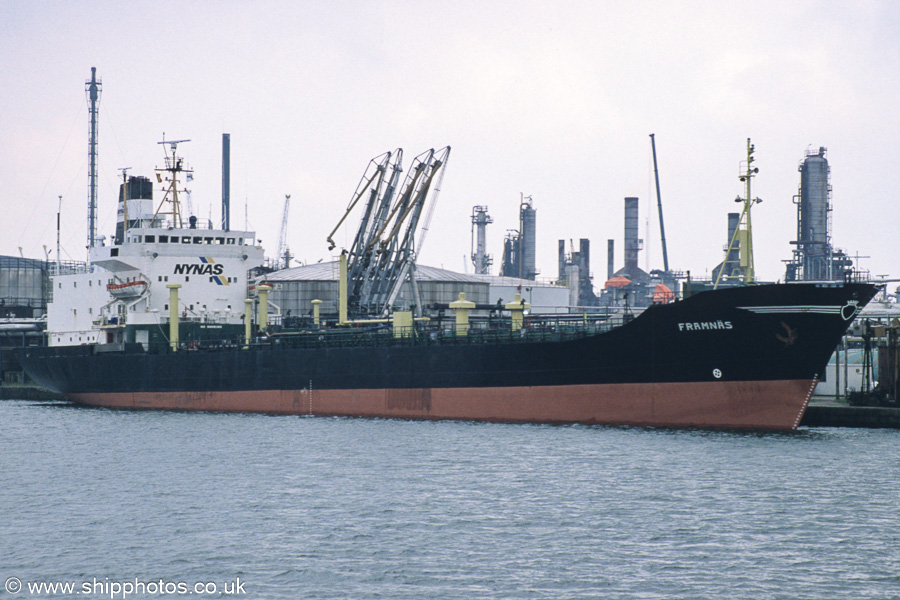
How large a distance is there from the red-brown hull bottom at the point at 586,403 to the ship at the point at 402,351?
38 millimetres

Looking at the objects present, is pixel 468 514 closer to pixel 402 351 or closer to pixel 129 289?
pixel 402 351

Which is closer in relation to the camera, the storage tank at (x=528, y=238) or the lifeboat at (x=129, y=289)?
the lifeboat at (x=129, y=289)

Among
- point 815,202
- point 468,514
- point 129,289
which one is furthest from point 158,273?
point 815,202

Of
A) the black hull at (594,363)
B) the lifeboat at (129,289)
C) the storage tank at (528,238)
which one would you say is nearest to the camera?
the black hull at (594,363)

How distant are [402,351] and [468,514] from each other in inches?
555

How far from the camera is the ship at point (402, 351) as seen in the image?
88.6 ft

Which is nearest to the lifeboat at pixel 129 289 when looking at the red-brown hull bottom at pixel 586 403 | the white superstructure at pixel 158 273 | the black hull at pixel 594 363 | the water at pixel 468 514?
the white superstructure at pixel 158 273

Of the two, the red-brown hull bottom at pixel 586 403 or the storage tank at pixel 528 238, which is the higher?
the storage tank at pixel 528 238

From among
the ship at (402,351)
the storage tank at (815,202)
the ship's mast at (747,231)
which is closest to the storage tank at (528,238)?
the storage tank at (815,202)

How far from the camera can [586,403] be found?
29203 millimetres

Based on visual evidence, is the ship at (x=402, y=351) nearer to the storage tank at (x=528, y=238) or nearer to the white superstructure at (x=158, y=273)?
the white superstructure at (x=158, y=273)

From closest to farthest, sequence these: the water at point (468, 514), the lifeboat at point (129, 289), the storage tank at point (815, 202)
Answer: the water at point (468, 514), the lifeboat at point (129, 289), the storage tank at point (815, 202)

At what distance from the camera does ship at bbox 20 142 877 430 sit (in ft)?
88.6

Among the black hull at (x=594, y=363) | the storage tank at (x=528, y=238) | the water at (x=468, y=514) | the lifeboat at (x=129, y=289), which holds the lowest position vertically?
the water at (x=468, y=514)
